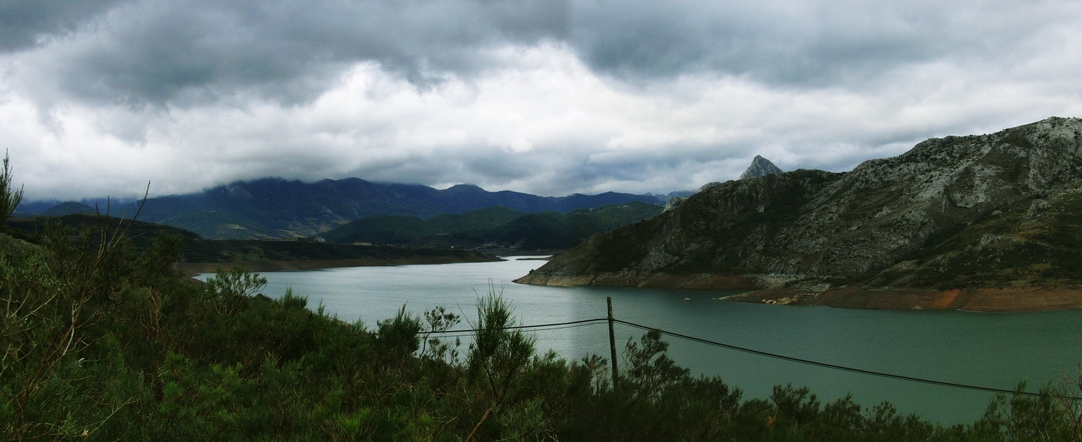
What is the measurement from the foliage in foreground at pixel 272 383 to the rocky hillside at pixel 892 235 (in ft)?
193

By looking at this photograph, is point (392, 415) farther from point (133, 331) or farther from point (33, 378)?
point (133, 331)

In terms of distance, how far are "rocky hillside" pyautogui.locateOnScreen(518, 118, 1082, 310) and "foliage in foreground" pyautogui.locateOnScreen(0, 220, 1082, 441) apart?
5887 cm

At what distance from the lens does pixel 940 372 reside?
31562 millimetres

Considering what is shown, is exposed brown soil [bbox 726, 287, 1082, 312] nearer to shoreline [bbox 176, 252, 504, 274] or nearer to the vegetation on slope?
the vegetation on slope

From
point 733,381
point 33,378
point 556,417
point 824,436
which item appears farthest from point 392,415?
point 733,381

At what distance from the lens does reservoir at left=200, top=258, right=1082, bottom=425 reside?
27500 mm

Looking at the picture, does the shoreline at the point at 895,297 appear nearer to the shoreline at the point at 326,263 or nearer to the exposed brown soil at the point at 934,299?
the exposed brown soil at the point at 934,299

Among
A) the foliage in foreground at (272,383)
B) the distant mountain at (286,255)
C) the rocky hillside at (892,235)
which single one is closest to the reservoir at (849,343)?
the foliage in foreground at (272,383)

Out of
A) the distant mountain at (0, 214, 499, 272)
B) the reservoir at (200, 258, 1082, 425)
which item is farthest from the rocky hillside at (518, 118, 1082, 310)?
the distant mountain at (0, 214, 499, 272)

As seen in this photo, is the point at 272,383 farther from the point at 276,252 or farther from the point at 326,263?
the point at 326,263

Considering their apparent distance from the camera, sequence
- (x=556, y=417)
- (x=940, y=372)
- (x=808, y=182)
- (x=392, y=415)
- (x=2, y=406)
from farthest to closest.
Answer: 1. (x=808, y=182)
2. (x=940, y=372)
3. (x=556, y=417)
4. (x=392, y=415)
5. (x=2, y=406)

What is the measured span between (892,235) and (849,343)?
45973 mm

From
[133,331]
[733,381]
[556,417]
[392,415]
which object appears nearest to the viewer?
[392,415]

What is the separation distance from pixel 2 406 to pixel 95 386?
2.18m
